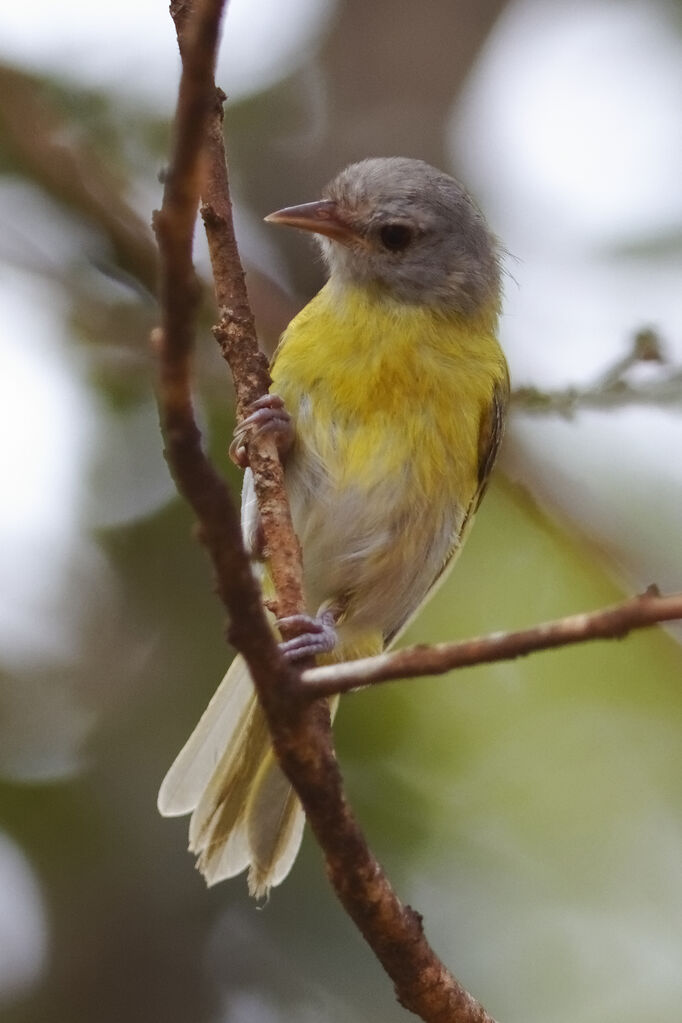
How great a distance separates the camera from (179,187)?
1480 mm

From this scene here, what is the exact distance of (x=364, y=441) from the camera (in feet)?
12.2

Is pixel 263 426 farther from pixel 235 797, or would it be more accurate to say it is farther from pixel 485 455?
pixel 235 797

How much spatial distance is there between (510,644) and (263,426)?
1.71 m

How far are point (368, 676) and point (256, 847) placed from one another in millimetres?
2004

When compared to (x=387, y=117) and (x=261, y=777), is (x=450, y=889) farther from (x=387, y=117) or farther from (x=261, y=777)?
(x=387, y=117)

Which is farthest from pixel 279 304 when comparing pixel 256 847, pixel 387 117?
pixel 256 847

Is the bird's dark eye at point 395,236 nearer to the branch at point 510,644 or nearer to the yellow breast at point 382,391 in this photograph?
the yellow breast at point 382,391

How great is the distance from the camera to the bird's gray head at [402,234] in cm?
411

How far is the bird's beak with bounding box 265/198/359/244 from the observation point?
407cm

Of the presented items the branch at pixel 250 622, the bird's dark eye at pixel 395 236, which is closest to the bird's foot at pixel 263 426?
the branch at pixel 250 622

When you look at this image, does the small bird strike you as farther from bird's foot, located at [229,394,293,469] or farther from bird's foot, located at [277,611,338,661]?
bird's foot, located at [277,611,338,661]

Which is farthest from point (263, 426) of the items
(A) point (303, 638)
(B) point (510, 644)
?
(B) point (510, 644)

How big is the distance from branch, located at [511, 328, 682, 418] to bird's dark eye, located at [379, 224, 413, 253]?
593 millimetres

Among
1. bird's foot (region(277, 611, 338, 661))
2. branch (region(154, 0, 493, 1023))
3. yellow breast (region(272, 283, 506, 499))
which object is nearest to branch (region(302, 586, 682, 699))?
branch (region(154, 0, 493, 1023))
